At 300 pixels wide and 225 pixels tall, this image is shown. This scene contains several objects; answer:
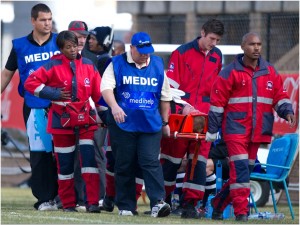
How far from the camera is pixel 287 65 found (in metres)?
22.6

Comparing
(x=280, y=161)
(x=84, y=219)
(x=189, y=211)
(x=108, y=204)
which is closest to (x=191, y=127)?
(x=189, y=211)

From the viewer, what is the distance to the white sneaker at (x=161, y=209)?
13.5 m

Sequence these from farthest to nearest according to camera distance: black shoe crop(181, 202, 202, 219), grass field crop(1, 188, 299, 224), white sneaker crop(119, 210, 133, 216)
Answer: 1. black shoe crop(181, 202, 202, 219)
2. white sneaker crop(119, 210, 133, 216)
3. grass field crop(1, 188, 299, 224)

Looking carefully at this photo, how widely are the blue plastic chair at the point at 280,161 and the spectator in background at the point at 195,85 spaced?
1.57 metres

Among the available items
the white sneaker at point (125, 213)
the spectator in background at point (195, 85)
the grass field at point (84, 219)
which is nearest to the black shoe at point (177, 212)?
the spectator in background at point (195, 85)

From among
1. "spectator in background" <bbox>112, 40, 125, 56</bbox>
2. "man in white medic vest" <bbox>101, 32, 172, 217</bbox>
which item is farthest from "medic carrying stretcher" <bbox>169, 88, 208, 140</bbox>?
"spectator in background" <bbox>112, 40, 125, 56</bbox>

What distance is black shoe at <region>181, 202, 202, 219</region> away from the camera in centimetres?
1412

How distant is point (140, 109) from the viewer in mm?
13586

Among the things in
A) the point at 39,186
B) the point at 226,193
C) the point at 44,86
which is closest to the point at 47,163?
the point at 39,186

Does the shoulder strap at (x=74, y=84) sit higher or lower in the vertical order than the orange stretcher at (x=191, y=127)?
higher

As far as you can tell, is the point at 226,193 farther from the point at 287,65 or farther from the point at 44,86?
the point at 287,65

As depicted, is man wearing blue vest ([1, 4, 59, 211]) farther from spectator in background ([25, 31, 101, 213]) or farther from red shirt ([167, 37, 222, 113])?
red shirt ([167, 37, 222, 113])

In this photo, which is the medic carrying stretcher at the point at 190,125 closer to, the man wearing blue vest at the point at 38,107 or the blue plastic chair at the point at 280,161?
the man wearing blue vest at the point at 38,107

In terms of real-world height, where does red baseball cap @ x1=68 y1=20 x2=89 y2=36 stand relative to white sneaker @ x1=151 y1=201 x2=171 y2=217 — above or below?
above
